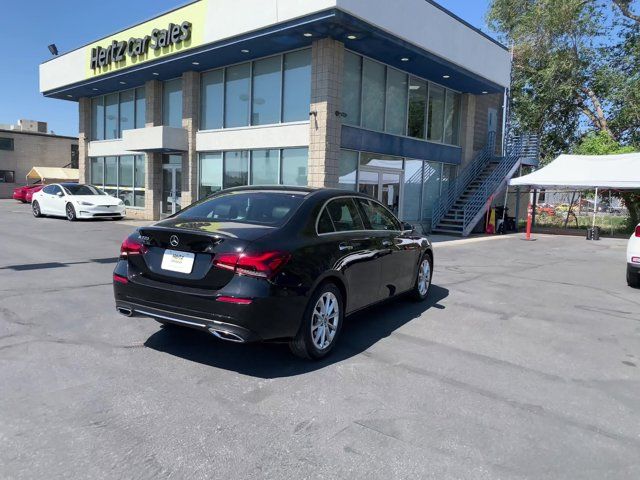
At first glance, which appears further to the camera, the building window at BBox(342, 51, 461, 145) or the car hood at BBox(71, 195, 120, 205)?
the car hood at BBox(71, 195, 120, 205)

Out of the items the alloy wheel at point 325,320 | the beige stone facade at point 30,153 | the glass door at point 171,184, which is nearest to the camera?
the alloy wheel at point 325,320

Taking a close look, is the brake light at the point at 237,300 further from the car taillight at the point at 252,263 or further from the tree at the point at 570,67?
the tree at the point at 570,67

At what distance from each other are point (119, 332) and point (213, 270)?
1795 millimetres

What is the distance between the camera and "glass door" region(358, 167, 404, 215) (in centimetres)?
1599

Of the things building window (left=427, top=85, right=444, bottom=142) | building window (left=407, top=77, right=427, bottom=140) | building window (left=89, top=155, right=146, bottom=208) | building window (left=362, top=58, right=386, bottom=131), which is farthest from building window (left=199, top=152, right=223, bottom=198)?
building window (left=427, top=85, right=444, bottom=142)

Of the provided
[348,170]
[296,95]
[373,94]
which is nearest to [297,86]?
[296,95]

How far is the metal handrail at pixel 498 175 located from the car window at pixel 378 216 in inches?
503

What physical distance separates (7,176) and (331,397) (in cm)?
5399

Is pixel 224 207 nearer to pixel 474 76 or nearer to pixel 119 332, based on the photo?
pixel 119 332

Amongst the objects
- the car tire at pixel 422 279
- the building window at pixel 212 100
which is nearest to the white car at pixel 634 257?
the car tire at pixel 422 279

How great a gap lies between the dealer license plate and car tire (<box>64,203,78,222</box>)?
608 inches

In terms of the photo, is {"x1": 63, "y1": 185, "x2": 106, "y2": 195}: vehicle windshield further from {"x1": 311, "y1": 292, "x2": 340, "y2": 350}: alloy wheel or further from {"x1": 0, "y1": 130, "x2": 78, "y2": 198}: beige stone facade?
{"x1": 0, "y1": 130, "x2": 78, "y2": 198}: beige stone facade

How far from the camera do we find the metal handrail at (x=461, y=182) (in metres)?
19.4

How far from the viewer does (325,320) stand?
447 cm
